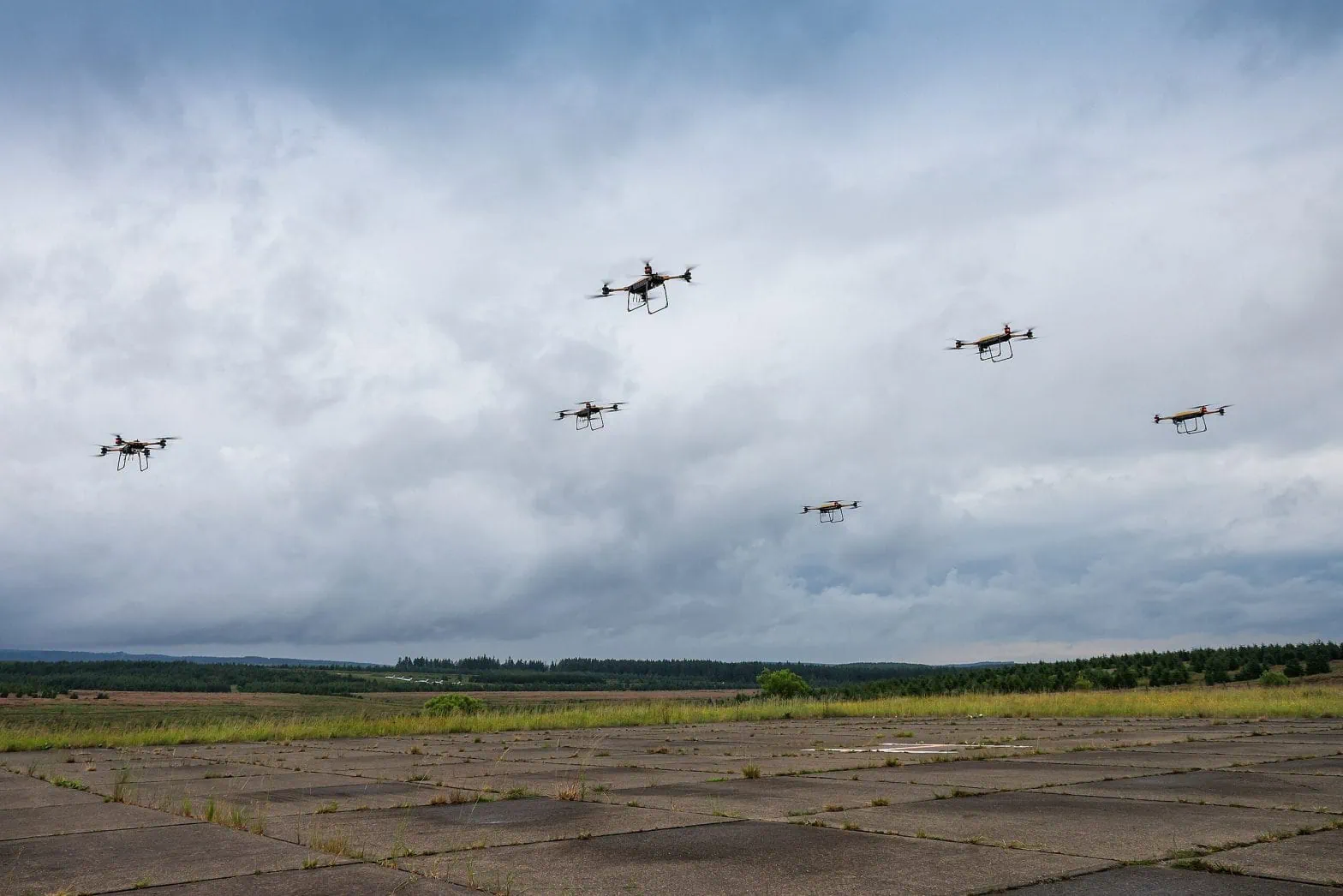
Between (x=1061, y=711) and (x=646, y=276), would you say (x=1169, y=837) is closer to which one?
(x=646, y=276)

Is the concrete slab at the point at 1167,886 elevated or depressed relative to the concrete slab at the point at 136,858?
elevated

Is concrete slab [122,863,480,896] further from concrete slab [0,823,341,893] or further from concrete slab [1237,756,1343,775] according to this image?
concrete slab [1237,756,1343,775]

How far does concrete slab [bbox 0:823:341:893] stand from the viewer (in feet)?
27.8

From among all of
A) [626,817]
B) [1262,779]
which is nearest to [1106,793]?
[1262,779]

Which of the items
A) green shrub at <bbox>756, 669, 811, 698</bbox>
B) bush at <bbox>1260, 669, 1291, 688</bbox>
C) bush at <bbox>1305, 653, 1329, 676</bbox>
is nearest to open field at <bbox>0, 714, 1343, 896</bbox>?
bush at <bbox>1260, 669, 1291, 688</bbox>

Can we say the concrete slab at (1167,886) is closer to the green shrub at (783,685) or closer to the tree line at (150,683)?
the green shrub at (783,685)

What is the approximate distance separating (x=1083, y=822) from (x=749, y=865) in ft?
14.6

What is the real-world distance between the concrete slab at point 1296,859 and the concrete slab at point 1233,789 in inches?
105

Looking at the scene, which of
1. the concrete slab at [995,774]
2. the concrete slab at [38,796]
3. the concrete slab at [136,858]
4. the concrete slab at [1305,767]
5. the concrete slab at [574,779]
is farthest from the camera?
the concrete slab at [1305,767]

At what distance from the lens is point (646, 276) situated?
29.0 meters

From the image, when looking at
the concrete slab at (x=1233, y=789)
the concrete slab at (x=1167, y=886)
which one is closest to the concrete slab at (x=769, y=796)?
the concrete slab at (x=1233, y=789)

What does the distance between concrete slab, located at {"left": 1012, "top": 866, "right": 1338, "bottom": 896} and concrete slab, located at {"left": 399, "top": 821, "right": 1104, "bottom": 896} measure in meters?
0.31

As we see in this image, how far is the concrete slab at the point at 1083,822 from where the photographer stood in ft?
30.6

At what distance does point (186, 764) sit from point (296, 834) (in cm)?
1312
